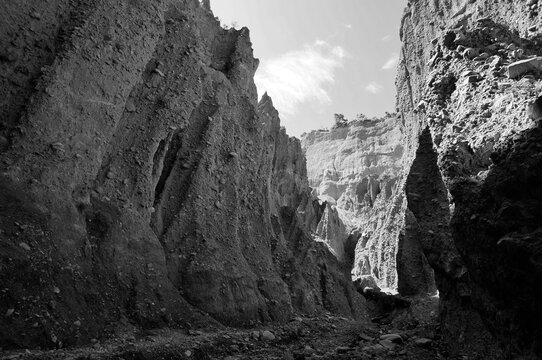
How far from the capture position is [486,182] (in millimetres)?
6191

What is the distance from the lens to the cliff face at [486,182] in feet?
18.1

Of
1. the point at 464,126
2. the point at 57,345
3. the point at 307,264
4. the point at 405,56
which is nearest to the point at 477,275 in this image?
the point at 464,126

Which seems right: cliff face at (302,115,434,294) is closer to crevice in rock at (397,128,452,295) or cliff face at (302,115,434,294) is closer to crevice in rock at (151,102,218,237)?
crevice in rock at (397,128,452,295)

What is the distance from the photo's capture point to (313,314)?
725 inches

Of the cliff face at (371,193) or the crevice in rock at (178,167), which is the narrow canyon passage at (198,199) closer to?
the crevice in rock at (178,167)

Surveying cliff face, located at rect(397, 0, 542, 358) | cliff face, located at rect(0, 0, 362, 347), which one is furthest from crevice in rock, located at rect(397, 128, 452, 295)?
cliff face, located at rect(0, 0, 362, 347)

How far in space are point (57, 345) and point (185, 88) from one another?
34.4 ft

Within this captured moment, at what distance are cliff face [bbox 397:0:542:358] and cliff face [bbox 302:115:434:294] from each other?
42.1 feet

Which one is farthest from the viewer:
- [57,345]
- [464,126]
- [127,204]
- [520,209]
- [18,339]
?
[127,204]

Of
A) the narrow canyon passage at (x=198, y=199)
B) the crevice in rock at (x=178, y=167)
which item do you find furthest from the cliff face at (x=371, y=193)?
the crevice in rock at (x=178, y=167)

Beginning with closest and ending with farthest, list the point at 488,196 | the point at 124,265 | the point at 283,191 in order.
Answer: the point at 488,196 < the point at 124,265 < the point at 283,191

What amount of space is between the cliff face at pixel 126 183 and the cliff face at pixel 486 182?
7093 millimetres

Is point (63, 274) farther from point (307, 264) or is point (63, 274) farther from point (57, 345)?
point (307, 264)

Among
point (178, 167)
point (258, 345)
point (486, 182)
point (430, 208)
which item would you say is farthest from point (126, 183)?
point (486, 182)
